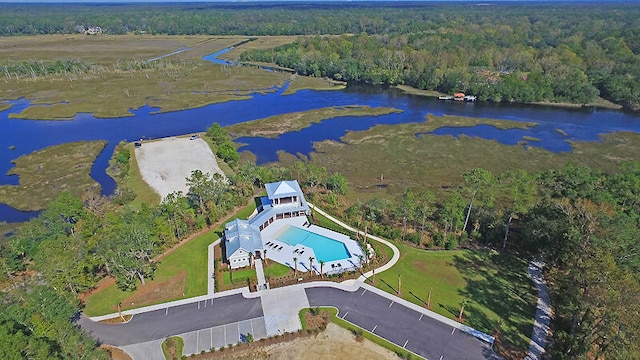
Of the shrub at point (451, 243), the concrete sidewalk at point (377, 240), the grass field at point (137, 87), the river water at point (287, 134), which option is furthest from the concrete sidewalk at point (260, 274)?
the grass field at point (137, 87)

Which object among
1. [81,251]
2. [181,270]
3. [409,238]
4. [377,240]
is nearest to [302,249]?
[377,240]

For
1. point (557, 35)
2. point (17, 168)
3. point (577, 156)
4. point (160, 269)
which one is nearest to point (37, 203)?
point (17, 168)

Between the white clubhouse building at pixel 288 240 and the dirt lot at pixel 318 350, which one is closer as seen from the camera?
the dirt lot at pixel 318 350

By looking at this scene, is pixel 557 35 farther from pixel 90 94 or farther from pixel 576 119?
pixel 90 94

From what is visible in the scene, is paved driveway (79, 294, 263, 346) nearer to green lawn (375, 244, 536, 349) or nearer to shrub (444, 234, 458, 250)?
green lawn (375, 244, 536, 349)

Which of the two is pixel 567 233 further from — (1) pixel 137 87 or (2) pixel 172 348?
(1) pixel 137 87

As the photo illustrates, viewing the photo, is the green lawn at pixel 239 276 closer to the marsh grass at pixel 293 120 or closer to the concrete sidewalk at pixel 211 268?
the concrete sidewalk at pixel 211 268

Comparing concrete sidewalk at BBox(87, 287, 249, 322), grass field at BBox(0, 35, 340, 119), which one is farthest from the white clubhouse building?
grass field at BBox(0, 35, 340, 119)
